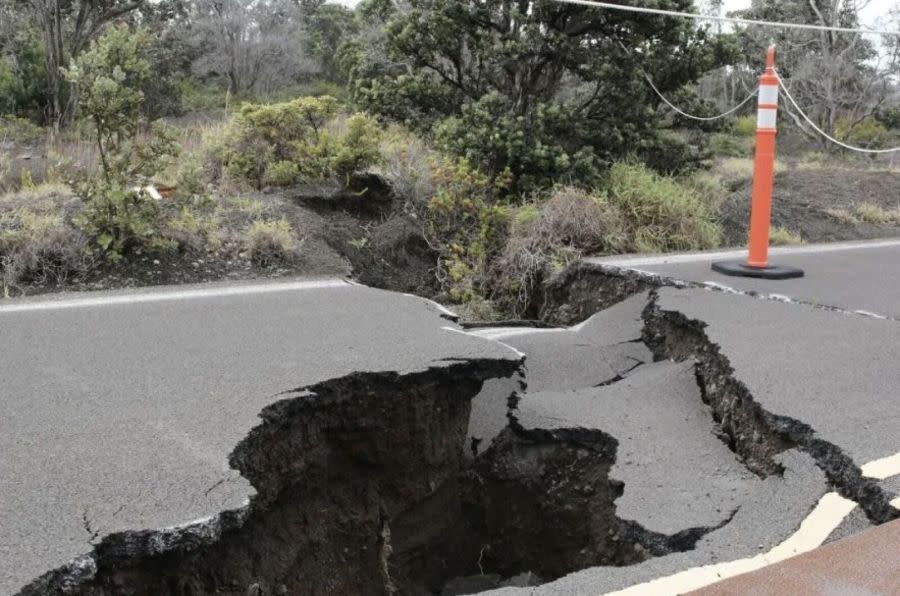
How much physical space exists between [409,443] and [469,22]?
666 centimetres

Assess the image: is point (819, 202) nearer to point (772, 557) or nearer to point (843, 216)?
point (843, 216)

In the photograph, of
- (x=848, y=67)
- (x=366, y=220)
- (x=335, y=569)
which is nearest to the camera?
(x=335, y=569)

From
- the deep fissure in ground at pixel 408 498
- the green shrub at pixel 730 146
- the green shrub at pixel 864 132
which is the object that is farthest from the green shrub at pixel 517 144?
the green shrub at pixel 864 132

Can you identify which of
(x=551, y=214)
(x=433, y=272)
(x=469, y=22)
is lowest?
(x=433, y=272)

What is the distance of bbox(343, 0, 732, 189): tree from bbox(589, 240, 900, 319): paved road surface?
2.25 metres

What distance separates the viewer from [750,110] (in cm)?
3344

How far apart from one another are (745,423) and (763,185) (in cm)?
321

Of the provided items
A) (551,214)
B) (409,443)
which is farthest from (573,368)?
(551,214)

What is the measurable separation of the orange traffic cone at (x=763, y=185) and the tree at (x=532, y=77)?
2.67m

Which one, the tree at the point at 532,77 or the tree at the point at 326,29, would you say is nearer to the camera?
the tree at the point at 532,77

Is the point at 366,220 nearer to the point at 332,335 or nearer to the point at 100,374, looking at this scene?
the point at 332,335

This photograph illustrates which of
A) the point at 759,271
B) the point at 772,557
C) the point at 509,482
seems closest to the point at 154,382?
the point at 509,482

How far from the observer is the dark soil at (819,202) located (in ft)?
35.6

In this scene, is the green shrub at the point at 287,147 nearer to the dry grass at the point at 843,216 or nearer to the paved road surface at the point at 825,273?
the paved road surface at the point at 825,273
